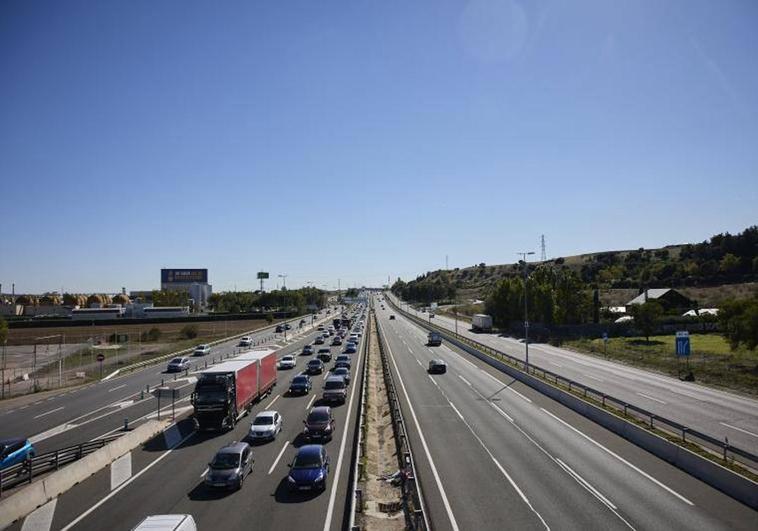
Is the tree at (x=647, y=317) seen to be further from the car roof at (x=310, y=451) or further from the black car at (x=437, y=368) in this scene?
the car roof at (x=310, y=451)

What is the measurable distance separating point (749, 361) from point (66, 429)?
61.1m

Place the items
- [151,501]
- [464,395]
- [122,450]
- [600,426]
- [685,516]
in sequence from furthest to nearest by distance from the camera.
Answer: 1. [464,395]
2. [600,426]
3. [122,450]
4. [151,501]
5. [685,516]

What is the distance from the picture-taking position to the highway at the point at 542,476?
1634cm

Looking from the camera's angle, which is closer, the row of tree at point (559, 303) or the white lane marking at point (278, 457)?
the white lane marking at point (278, 457)

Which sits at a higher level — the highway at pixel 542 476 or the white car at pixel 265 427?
the white car at pixel 265 427

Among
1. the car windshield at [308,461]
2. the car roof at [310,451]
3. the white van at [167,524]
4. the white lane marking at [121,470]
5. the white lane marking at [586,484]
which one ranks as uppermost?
the white van at [167,524]

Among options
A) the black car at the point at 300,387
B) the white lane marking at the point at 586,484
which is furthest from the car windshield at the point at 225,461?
the black car at the point at 300,387

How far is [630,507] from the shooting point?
17.1 metres

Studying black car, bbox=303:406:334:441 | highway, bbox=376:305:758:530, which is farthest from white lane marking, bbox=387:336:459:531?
black car, bbox=303:406:334:441

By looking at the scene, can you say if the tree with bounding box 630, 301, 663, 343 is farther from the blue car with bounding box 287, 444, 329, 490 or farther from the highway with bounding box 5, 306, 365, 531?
the blue car with bounding box 287, 444, 329, 490

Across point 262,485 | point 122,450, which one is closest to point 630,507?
point 262,485

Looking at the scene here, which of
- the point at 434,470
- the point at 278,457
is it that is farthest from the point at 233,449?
the point at 434,470

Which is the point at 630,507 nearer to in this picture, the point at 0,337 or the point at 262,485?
the point at 262,485

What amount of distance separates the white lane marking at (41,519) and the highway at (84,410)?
10.3 metres
